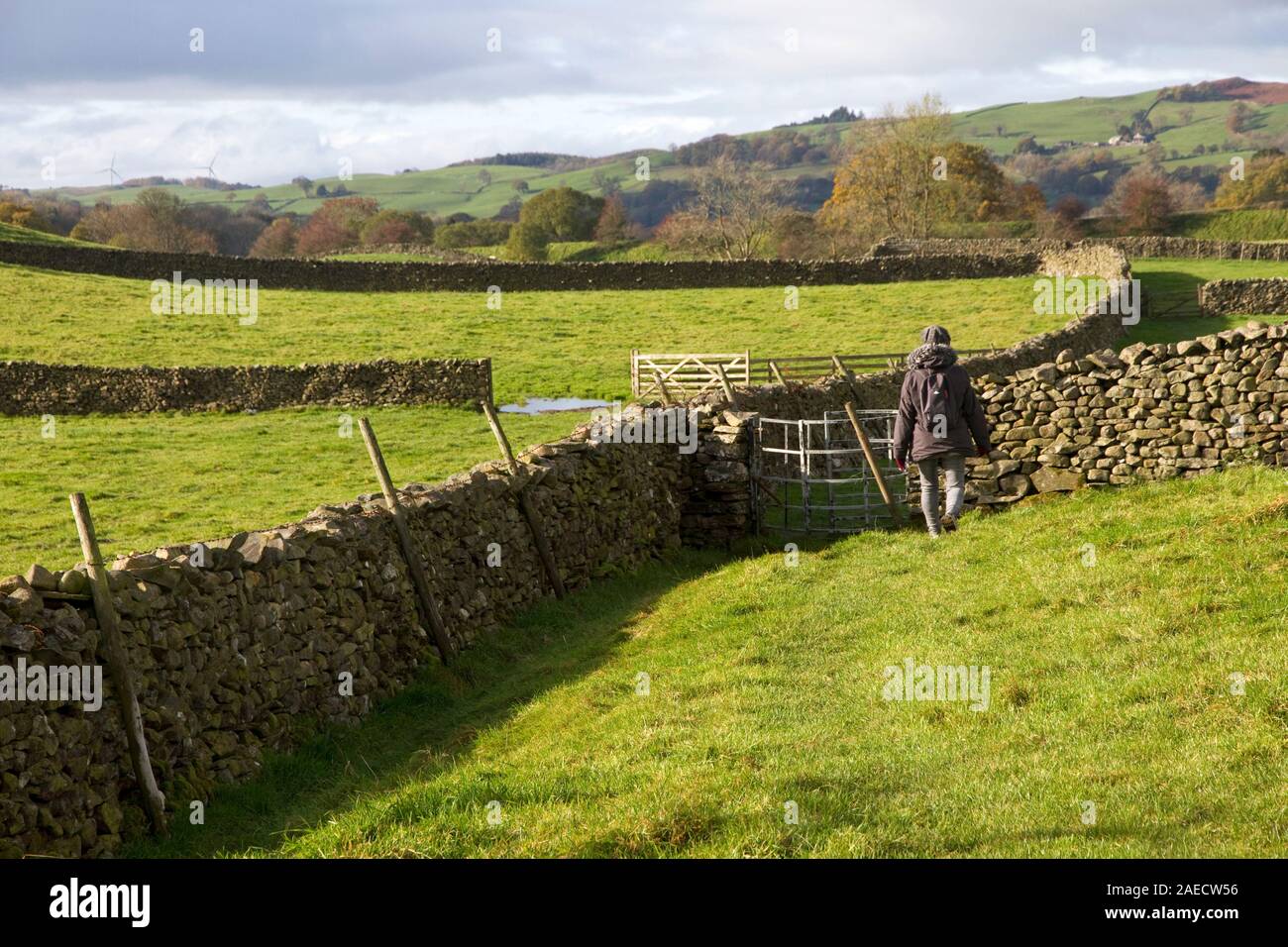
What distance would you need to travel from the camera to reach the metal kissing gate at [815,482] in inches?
621

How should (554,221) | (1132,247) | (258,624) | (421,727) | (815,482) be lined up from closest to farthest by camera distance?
(258,624), (421,727), (815,482), (1132,247), (554,221)

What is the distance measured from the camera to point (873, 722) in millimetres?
7945

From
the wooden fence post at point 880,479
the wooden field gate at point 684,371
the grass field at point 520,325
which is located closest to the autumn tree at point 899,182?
the grass field at point 520,325

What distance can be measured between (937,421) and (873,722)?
560 cm

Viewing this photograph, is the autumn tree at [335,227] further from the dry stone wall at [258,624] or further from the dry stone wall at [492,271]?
the dry stone wall at [258,624]

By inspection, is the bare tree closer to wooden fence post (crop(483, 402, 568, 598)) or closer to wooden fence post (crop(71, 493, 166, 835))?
wooden fence post (crop(483, 402, 568, 598))

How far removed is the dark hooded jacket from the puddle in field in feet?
55.6

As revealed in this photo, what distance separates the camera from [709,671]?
31.9ft

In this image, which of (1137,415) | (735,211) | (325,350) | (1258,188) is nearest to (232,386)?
(325,350)

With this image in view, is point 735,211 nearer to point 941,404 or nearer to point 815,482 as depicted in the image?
point 815,482

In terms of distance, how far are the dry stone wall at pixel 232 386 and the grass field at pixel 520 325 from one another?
219 centimetres

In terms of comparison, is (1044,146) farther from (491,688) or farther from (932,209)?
(491,688)
